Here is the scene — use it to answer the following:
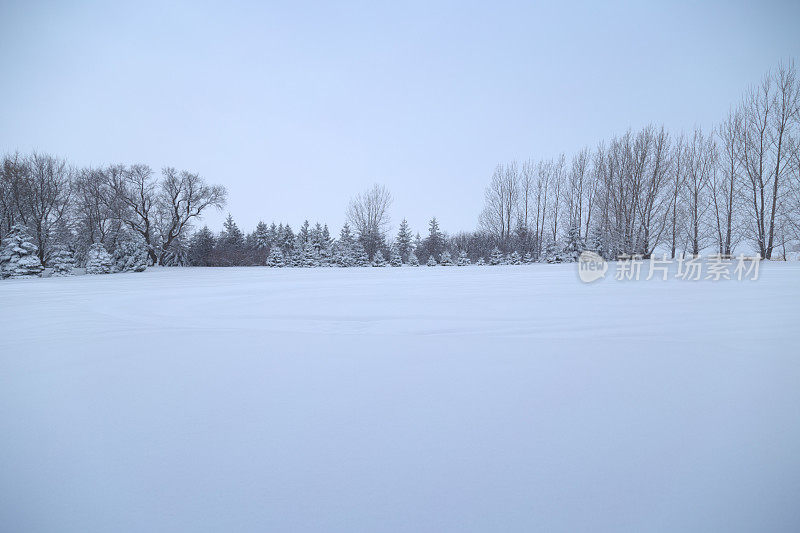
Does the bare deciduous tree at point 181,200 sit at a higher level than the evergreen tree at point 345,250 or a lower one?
higher

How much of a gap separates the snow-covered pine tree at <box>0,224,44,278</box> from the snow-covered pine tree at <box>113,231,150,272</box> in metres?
2.64

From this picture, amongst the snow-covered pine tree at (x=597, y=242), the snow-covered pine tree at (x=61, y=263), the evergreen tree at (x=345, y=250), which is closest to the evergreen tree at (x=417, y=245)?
the evergreen tree at (x=345, y=250)

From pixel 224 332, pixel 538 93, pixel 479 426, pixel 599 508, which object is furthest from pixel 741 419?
pixel 538 93

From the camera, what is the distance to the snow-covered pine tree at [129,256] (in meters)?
15.7

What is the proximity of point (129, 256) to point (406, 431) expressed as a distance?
19615 millimetres

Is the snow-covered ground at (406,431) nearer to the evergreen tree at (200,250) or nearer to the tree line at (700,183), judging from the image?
the tree line at (700,183)

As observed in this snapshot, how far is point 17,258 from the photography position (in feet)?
43.0

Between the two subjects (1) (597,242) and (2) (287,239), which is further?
(2) (287,239)

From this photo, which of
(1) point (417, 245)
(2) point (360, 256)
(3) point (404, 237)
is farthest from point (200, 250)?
(1) point (417, 245)

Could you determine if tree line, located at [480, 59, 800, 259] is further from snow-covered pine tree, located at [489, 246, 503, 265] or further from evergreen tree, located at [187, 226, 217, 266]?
evergreen tree, located at [187, 226, 217, 266]

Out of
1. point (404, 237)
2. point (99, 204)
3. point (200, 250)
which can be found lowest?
point (200, 250)

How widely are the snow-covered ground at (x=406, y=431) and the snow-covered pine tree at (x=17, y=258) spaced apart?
15.6m

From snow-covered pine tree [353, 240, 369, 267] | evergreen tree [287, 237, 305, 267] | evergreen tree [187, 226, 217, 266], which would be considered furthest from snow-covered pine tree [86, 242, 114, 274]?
snow-covered pine tree [353, 240, 369, 267]

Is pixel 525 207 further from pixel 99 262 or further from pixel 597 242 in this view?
pixel 99 262
